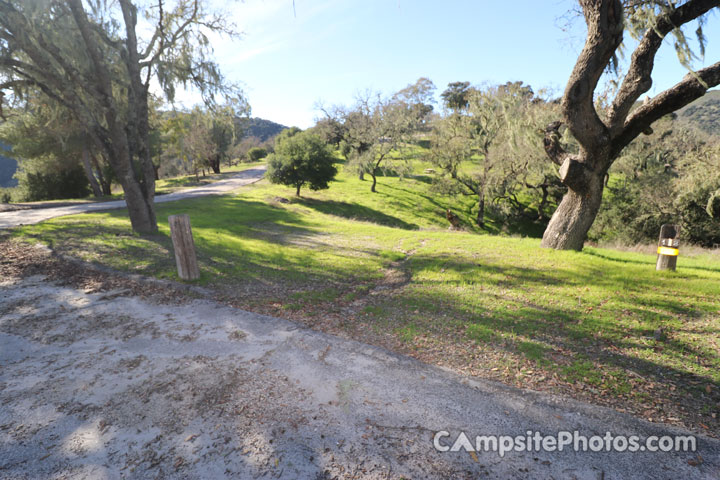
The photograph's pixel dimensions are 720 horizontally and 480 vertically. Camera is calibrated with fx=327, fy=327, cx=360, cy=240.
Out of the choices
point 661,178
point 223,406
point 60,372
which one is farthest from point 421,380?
point 661,178

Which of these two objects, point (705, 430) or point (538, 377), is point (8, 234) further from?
point (705, 430)

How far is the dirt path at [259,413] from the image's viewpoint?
2650mm

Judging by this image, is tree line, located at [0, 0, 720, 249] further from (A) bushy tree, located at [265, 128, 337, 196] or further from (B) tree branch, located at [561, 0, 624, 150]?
(A) bushy tree, located at [265, 128, 337, 196]

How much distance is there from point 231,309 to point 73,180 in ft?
99.5

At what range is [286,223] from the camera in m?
18.3

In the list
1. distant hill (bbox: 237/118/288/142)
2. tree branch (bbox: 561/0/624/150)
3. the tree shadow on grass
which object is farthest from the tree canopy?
distant hill (bbox: 237/118/288/142)

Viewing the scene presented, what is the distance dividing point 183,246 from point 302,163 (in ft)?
71.9

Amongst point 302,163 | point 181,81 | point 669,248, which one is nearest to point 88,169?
point 302,163

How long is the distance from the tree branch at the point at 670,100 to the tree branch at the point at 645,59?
276 mm

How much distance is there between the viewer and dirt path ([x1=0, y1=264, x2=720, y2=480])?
2650 mm

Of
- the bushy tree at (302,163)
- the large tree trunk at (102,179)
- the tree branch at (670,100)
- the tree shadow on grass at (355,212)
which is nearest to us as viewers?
the tree branch at (670,100)

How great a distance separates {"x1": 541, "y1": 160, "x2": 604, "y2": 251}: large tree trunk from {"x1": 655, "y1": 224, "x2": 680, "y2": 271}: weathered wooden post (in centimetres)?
152

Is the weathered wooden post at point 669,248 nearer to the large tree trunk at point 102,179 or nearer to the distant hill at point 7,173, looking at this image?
the large tree trunk at point 102,179

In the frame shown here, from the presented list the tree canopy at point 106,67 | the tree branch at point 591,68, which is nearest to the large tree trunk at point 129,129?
the tree canopy at point 106,67
